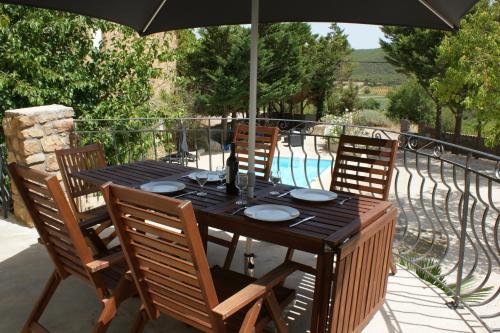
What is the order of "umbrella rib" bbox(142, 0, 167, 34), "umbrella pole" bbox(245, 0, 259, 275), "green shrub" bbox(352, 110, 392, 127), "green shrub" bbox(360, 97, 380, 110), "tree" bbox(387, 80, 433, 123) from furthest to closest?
1. "green shrub" bbox(360, 97, 380, 110)
2. "tree" bbox(387, 80, 433, 123)
3. "green shrub" bbox(352, 110, 392, 127)
4. "umbrella rib" bbox(142, 0, 167, 34)
5. "umbrella pole" bbox(245, 0, 259, 275)

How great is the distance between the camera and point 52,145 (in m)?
3.83

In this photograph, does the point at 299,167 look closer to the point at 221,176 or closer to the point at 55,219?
the point at 221,176

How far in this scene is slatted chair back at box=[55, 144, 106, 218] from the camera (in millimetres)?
3148

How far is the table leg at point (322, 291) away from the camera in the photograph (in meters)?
1.81

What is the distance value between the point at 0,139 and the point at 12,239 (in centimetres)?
287

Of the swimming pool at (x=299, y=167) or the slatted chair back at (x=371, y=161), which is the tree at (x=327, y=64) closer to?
the swimming pool at (x=299, y=167)

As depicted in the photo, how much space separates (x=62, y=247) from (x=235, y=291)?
884mm

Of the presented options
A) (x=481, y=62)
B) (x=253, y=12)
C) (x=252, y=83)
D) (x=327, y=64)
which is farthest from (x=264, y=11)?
(x=327, y=64)

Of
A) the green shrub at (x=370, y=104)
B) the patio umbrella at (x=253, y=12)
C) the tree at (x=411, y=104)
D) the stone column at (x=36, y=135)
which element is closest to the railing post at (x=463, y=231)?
Answer: the patio umbrella at (x=253, y=12)

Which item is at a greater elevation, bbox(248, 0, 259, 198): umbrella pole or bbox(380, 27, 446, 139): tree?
bbox(380, 27, 446, 139): tree

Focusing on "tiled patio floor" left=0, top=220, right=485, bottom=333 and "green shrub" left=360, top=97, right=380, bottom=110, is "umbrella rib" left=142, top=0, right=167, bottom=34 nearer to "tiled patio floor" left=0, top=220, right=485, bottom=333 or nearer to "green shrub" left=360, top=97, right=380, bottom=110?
"tiled patio floor" left=0, top=220, right=485, bottom=333

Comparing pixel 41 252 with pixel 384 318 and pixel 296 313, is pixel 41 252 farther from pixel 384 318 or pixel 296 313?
pixel 384 318

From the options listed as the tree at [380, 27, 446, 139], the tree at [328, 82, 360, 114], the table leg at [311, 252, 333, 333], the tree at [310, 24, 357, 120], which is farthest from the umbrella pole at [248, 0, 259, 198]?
the tree at [328, 82, 360, 114]

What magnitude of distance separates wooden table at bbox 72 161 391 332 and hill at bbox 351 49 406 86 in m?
21.5
